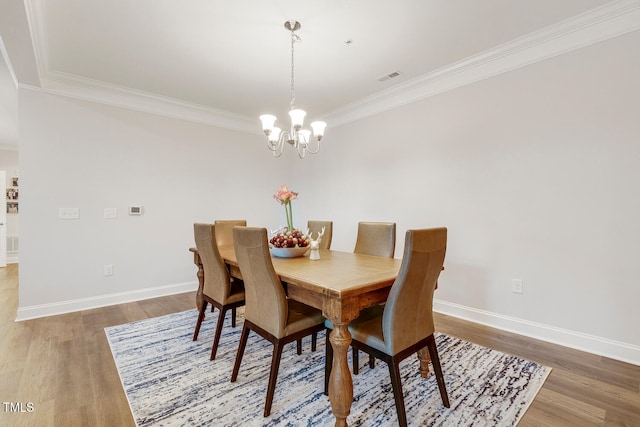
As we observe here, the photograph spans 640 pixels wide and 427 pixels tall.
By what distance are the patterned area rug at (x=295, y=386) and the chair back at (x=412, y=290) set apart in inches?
17.6

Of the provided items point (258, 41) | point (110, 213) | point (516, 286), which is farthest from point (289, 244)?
point (110, 213)

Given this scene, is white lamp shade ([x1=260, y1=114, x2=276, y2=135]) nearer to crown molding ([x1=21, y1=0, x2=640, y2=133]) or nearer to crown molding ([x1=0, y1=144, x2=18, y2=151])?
crown molding ([x1=21, y1=0, x2=640, y2=133])

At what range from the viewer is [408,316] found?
150 cm

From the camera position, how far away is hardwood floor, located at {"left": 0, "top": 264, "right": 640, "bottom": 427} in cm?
156

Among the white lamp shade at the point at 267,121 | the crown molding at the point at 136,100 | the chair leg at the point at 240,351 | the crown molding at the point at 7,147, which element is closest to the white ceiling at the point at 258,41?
the crown molding at the point at 136,100

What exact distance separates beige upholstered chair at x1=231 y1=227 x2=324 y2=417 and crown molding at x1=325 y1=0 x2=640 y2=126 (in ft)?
8.74

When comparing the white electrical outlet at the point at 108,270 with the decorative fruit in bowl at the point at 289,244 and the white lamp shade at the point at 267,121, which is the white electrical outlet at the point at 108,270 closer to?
the decorative fruit in bowl at the point at 289,244

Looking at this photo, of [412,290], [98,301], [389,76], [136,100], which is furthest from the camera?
[136,100]

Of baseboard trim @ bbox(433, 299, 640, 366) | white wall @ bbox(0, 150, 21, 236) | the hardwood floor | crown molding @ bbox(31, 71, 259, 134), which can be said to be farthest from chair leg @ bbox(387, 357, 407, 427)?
white wall @ bbox(0, 150, 21, 236)

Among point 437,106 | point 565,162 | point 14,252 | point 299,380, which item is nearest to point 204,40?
point 437,106

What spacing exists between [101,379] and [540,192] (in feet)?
11.8

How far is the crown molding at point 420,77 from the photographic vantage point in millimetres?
2156

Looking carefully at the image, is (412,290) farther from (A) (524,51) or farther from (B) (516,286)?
(A) (524,51)

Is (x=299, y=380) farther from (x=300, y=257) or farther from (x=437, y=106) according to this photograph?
(x=437, y=106)
